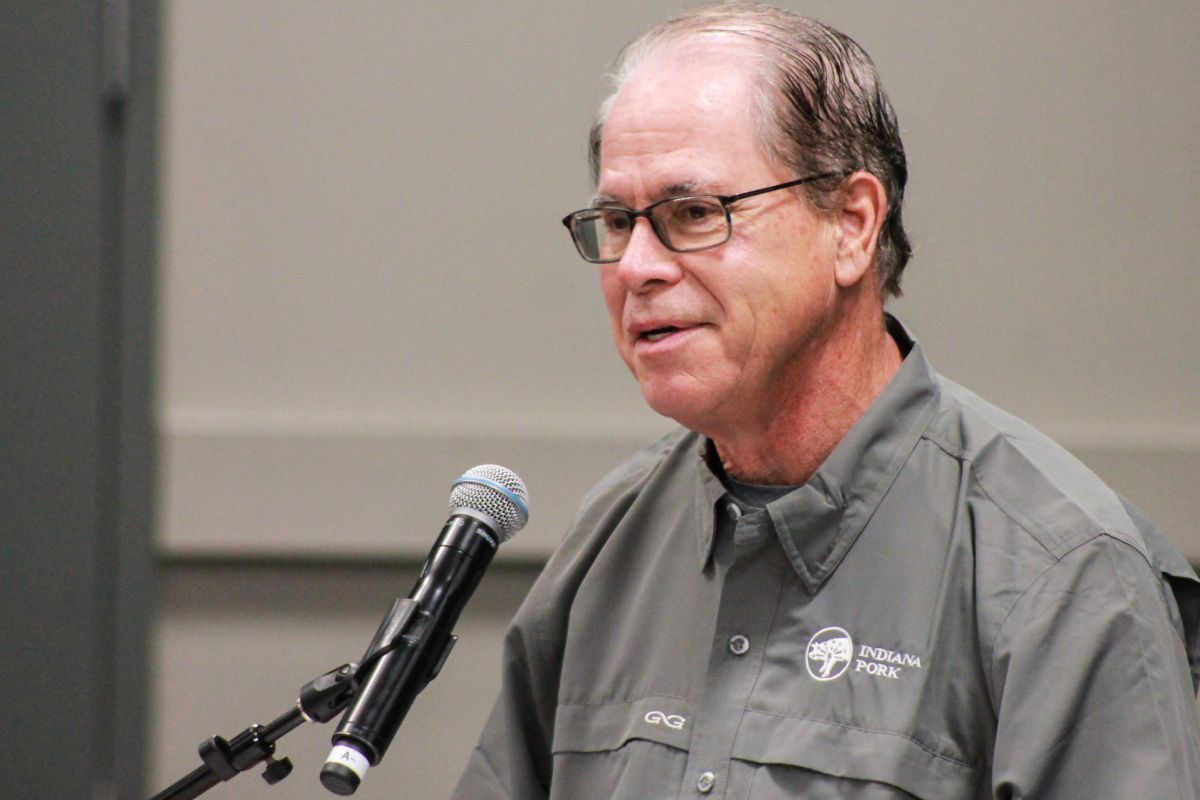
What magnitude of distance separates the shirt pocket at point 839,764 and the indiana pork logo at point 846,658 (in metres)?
0.05

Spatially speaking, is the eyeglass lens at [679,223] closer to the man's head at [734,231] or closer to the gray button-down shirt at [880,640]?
the man's head at [734,231]

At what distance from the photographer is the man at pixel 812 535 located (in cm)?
102

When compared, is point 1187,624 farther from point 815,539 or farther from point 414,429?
point 414,429

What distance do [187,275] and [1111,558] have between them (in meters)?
1.66

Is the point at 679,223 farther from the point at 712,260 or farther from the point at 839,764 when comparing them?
the point at 839,764

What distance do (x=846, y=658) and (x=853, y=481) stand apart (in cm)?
17

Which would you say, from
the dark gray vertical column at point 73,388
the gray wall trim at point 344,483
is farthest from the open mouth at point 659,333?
the dark gray vertical column at point 73,388

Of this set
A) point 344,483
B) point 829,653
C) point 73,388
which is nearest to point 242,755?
point 829,653

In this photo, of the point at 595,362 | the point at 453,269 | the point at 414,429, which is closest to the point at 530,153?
the point at 453,269

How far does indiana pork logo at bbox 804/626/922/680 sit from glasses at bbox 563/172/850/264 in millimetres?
369

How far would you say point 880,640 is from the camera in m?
1.12

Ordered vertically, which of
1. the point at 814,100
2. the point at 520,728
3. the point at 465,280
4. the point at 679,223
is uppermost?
the point at 814,100

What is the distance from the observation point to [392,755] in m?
2.21

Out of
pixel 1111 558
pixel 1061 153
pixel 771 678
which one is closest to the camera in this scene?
pixel 1111 558
